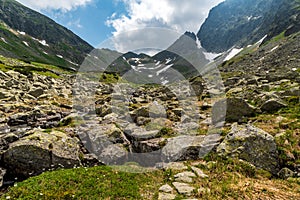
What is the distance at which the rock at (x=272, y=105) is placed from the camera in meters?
23.4

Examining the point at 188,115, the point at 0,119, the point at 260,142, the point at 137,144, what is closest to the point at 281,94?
the point at 188,115

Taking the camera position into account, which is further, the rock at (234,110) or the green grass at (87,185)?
the rock at (234,110)

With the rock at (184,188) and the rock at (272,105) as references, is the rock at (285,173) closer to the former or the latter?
the rock at (184,188)

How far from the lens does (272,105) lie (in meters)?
23.6

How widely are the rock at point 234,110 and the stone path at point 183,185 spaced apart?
32.3ft

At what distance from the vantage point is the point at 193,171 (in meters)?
14.7

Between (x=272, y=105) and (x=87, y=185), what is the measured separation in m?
19.0

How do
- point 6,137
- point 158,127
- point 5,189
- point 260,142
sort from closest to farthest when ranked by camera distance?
point 5,189 → point 260,142 → point 6,137 → point 158,127

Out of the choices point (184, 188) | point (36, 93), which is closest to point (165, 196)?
point (184, 188)

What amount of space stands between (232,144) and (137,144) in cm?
735

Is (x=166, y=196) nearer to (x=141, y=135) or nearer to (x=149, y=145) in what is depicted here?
(x=149, y=145)

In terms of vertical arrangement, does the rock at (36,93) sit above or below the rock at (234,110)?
above

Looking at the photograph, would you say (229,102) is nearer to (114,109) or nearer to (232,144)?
(232,144)

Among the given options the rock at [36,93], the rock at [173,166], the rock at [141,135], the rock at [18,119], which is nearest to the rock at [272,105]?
the rock at [141,135]
